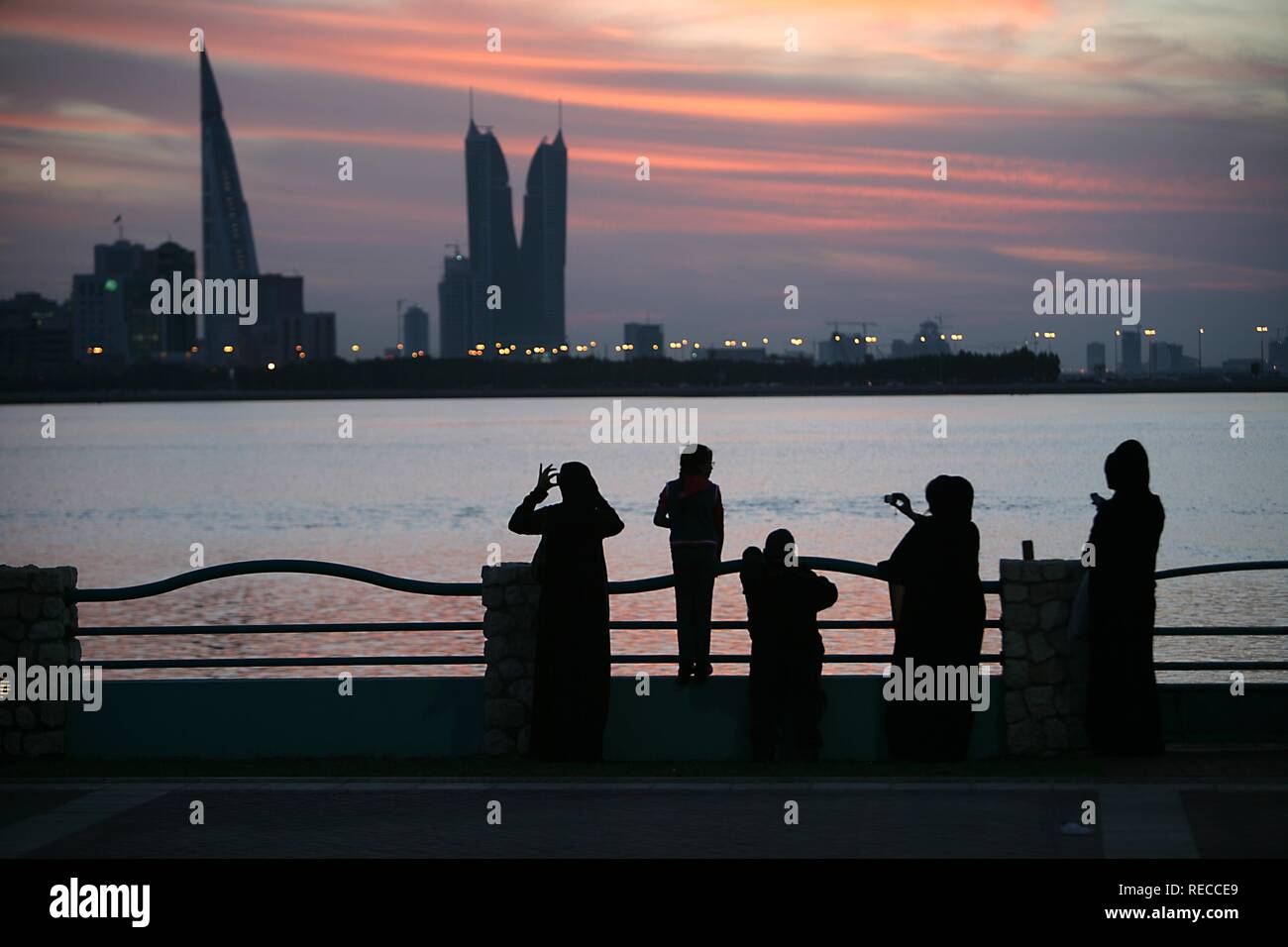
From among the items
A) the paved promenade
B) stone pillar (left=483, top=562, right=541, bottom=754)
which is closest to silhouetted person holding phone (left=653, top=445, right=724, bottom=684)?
stone pillar (left=483, top=562, right=541, bottom=754)

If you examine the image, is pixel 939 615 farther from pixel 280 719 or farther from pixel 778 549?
pixel 280 719

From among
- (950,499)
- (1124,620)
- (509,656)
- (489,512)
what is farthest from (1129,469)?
(489,512)

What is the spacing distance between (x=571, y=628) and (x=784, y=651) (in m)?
1.27

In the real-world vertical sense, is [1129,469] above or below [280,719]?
above

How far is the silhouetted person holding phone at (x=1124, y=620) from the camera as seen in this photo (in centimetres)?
1091

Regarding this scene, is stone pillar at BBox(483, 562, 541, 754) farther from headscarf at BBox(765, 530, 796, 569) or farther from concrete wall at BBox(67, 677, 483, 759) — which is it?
headscarf at BBox(765, 530, 796, 569)

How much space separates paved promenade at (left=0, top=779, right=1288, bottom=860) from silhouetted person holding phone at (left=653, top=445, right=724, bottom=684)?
1302mm

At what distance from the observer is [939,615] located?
1103 centimetres

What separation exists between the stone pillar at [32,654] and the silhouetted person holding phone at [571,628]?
9.72 feet

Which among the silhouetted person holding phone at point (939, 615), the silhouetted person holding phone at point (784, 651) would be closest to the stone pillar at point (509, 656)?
the silhouetted person holding phone at point (784, 651)

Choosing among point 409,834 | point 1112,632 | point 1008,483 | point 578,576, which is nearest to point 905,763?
point 1112,632

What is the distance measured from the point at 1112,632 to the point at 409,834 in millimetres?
4552

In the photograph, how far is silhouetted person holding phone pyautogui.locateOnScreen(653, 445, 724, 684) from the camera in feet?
36.9
